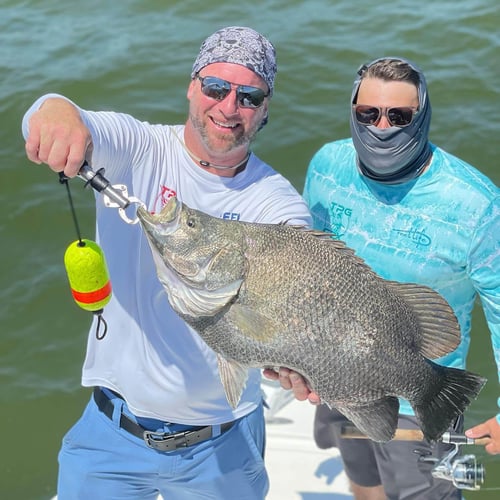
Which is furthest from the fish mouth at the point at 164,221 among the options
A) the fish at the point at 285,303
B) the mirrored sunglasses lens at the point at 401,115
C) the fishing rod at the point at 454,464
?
the fishing rod at the point at 454,464

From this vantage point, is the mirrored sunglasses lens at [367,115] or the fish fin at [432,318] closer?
the fish fin at [432,318]

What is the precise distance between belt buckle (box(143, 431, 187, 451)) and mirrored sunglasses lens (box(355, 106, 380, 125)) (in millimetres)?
1708

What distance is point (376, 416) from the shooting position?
108 inches

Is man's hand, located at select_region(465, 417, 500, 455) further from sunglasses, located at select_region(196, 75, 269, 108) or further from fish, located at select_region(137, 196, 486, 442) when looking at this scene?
sunglasses, located at select_region(196, 75, 269, 108)

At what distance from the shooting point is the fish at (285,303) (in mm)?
2502

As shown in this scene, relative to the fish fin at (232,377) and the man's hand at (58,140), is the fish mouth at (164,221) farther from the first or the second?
the fish fin at (232,377)

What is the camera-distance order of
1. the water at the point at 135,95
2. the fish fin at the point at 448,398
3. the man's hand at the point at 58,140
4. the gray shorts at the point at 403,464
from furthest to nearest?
the water at the point at 135,95 < the gray shorts at the point at 403,464 < the fish fin at the point at 448,398 < the man's hand at the point at 58,140

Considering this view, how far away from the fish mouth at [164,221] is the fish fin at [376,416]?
3.21 feet

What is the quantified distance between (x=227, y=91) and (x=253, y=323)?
41.5 inches

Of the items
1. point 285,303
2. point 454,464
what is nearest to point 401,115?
point 285,303

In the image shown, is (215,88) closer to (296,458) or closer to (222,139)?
(222,139)

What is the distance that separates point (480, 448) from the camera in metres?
5.25

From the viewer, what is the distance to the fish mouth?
8.13 feet

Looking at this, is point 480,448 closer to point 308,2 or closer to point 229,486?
point 229,486
